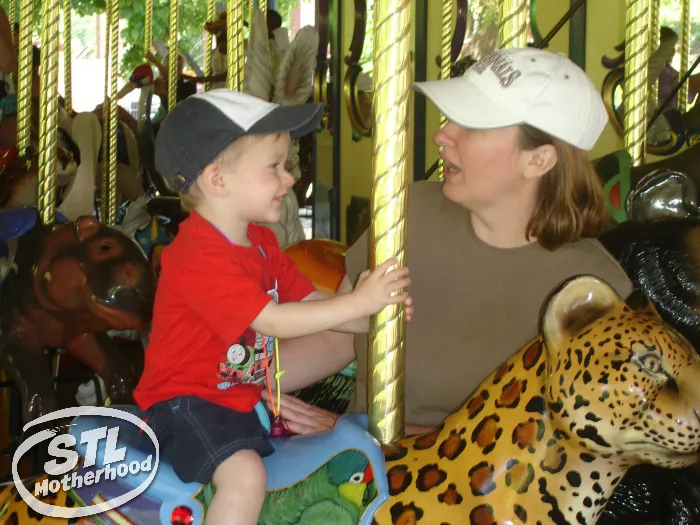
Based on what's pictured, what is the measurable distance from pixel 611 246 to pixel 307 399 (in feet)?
2.97

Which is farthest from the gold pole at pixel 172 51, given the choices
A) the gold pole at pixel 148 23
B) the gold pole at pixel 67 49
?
the gold pole at pixel 67 49

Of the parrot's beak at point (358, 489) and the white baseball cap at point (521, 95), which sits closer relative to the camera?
the parrot's beak at point (358, 489)

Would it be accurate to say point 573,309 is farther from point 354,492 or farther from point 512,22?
point 512,22

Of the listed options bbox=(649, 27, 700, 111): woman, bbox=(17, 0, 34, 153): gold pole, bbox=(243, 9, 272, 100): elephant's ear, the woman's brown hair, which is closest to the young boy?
the woman's brown hair

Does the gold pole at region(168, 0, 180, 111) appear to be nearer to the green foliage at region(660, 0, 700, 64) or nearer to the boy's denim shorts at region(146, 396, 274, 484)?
the green foliage at region(660, 0, 700, 64)

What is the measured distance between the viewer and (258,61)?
13.0ft

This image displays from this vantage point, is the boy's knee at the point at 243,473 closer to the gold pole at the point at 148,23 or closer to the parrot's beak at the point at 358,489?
the parrot's beak at the point at 358,489

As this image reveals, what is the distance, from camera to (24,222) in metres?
2.77

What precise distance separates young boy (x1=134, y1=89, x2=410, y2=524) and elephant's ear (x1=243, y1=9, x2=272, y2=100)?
8.76 ft

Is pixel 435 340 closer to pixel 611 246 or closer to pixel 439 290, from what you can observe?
pixel 439 290

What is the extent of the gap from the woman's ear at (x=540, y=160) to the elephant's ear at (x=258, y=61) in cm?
273

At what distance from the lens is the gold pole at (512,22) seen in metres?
1.33

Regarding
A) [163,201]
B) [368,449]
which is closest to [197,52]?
[163,201]

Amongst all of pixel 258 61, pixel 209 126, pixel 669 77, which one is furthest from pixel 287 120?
pixel 669 77
